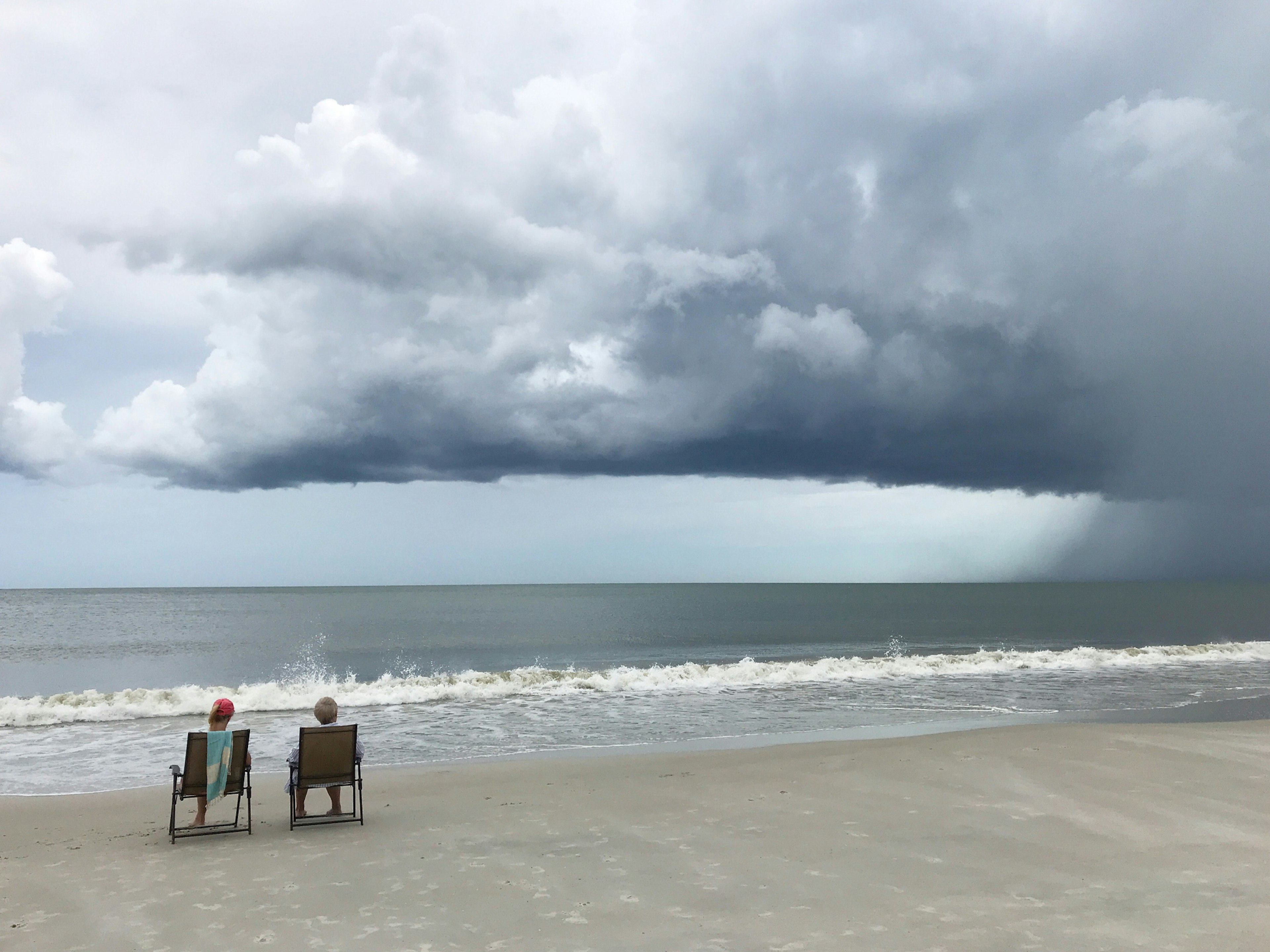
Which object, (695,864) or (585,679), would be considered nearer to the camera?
(695,864)

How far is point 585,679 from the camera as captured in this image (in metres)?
26.8

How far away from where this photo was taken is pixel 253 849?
8.76 meters

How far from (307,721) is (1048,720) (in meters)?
17.2

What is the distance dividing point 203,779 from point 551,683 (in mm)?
17653

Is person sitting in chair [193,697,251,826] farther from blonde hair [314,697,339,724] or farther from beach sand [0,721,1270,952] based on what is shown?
beach sand [0,721,1270,952]

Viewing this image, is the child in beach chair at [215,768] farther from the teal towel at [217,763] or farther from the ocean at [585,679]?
the ocean at [585,679]

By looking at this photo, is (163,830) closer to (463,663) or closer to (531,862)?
(531,862)

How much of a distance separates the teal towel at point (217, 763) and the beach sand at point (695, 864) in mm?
568

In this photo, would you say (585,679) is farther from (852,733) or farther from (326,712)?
(326,712)

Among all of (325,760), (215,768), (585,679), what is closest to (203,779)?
(215,768)

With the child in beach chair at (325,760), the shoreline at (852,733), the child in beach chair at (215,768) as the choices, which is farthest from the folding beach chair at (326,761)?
the shoreline at (852,733)

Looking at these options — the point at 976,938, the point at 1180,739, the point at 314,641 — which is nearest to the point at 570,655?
the point at 314,641

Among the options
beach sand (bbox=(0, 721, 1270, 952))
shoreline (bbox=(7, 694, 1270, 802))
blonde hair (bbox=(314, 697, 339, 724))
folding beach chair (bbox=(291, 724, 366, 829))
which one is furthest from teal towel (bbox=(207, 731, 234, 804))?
shoreline (bbox=(7, 694, 1270, 802))

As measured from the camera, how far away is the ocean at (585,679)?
17641 millimetres
